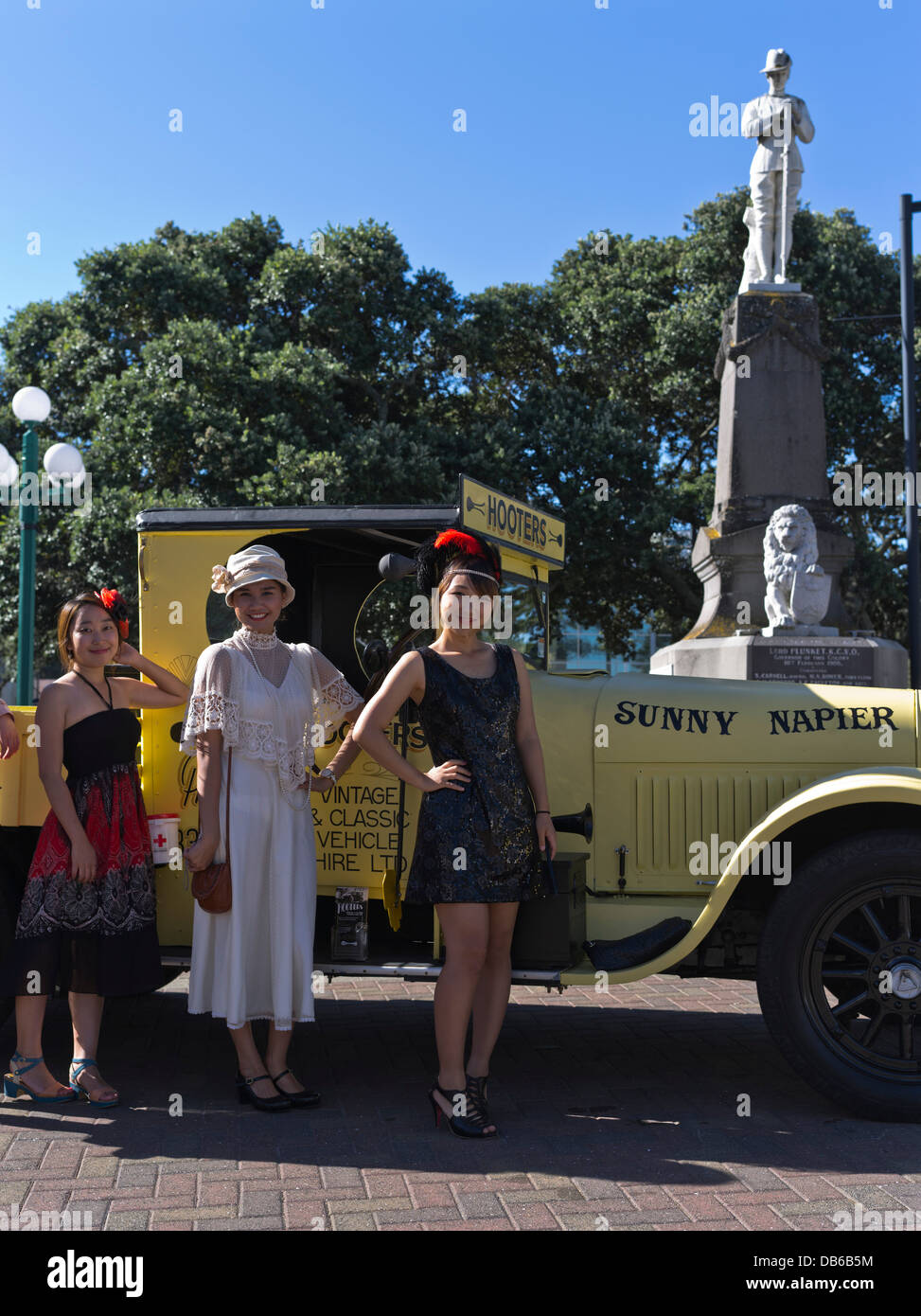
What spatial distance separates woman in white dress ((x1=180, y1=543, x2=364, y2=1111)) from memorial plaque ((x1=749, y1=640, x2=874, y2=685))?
969 centimetres

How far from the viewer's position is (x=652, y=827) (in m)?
4.59

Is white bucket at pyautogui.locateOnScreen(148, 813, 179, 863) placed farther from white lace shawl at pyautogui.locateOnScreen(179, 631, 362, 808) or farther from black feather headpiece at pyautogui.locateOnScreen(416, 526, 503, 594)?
black feather headpiece at pyautogui.locateOnScreen(416, 526, 503, 594)

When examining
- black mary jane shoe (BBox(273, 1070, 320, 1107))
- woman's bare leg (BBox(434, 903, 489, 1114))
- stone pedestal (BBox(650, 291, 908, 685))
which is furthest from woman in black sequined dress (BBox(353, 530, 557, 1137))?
stone pedestal (BBox(650, 291, 908, 685))

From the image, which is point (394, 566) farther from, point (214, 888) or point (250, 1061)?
point (250, 1061)

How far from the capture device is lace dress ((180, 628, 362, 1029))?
13.9 feet

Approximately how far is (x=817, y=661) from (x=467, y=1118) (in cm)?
1029

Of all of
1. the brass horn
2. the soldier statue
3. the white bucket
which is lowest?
the white bucket

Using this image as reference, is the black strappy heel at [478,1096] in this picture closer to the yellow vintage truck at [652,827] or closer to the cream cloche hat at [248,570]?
the yellow vintage truck at [652,827]

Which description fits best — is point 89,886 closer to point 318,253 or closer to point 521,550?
point 521,550

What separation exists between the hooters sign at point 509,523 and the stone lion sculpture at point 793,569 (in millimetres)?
8259

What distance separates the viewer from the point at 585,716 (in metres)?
4.63

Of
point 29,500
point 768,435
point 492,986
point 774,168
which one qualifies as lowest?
point 492,986

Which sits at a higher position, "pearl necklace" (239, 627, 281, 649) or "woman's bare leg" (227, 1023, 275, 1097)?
"pearl necklace" (239, 627, 281, 649)

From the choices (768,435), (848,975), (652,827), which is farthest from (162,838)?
Result: (768,435)
